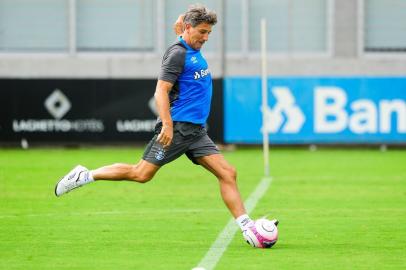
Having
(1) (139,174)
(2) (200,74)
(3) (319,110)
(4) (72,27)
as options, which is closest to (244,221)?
(1) (139,174)

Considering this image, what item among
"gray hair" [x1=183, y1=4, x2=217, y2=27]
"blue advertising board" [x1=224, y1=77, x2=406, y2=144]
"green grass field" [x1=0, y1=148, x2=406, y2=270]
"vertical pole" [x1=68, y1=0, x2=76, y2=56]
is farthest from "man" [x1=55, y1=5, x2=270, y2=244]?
"vertical pole" [x1=68, y1=0, x2=76, y2=56]

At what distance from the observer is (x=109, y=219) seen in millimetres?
12617

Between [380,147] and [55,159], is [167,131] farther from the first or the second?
[380,147]

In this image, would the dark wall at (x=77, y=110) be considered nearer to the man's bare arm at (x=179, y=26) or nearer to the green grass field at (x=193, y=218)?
the green grass field at (x=193, y=218)

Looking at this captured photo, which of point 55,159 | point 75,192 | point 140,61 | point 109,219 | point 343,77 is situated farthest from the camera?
point 140,61

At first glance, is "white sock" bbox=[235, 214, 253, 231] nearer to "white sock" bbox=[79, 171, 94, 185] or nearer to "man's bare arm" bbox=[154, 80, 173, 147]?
"man's bare arm" bbox=[154, 80, 173, 147]

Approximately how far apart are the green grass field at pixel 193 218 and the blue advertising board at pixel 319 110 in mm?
3464

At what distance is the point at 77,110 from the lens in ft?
84.1

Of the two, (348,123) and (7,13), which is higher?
(7,13)

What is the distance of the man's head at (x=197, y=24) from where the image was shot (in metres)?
10.2

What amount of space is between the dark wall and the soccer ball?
50.1ft

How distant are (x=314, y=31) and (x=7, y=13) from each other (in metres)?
7.28

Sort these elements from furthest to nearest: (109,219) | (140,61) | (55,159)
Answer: (140,61), (55,159), (109,219)

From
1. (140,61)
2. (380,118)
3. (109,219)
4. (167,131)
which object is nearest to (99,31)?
(140,61)
